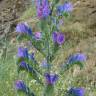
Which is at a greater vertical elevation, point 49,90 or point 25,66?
point 25,66

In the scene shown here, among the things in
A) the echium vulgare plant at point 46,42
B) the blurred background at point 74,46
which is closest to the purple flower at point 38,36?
the echium vulgare plant at point 46,42

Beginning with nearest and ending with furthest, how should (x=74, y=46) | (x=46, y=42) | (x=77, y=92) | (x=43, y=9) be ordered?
(x=43, y=9)
(x=46, y=42)
(x=77, y=92)
(x=74, y=46)

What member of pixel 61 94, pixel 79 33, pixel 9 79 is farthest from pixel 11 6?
pixel 61 94

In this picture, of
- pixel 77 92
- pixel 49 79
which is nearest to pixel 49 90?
pixel 49 79

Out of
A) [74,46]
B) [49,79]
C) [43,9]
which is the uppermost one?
[43,9]

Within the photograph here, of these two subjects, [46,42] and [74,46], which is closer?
[46,42]

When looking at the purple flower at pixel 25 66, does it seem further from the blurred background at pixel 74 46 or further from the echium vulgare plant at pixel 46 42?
the blurred background at pixel 74 46

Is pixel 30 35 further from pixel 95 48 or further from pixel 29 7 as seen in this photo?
pixel 29 7

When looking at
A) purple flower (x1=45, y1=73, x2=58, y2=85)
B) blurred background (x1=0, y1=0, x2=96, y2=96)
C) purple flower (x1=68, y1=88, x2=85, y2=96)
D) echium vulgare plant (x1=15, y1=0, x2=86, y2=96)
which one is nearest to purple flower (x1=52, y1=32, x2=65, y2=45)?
echium vulgare plant (x1=15, y1=0, x2=86, y2=96)

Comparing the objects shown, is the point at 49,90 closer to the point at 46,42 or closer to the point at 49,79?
the point at 49,79

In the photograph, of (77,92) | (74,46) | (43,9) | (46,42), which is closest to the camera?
(43,9)
